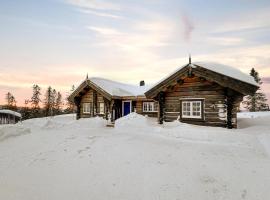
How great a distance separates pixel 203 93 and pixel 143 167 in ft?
26.5

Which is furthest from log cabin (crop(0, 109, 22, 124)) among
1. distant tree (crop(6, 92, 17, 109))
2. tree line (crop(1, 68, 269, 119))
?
A: distant tree (crop(6, 92, 17, 109))

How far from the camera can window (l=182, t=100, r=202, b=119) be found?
14811 millimetres

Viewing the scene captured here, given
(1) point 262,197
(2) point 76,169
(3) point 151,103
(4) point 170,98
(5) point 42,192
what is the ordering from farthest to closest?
(3) point 151,103
(4) point 170,98
(2) point 76,169
(5) point 42,192
(1) point 262,197

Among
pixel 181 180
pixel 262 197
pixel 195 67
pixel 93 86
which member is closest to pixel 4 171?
pixel 181 180

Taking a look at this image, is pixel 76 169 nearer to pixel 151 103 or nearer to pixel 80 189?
pixel 80 189

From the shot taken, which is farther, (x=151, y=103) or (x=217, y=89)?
(x=151, y=103)

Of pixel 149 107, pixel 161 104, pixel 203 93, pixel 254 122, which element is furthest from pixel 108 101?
pixel 254 122

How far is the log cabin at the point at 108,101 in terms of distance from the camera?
21.8 meters

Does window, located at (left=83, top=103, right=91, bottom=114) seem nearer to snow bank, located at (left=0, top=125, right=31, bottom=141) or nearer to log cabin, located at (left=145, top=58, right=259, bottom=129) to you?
snow bank, located at (left=0, top=125, right=31, bottom=141)

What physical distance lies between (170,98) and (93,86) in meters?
9.66

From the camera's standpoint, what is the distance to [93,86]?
22.8m

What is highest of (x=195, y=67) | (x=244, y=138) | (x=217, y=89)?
(x=195, y=67)

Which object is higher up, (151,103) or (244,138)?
(151,103)

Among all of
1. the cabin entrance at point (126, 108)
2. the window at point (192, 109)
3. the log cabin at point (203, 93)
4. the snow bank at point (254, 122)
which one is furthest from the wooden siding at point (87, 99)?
the snow bank at point (254, 122)
